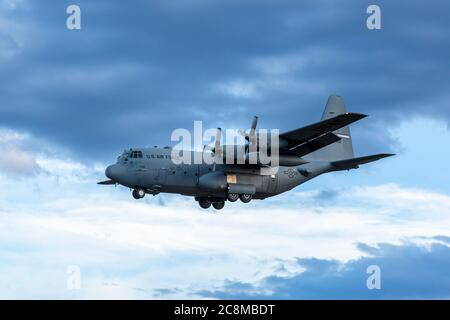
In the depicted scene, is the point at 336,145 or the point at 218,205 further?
the point at 336,145

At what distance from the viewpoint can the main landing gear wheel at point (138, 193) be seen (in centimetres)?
4975

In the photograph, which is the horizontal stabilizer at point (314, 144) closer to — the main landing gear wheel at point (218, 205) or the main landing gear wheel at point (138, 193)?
the main landing gear wheel at point (218, 205)

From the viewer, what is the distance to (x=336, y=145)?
184 feet

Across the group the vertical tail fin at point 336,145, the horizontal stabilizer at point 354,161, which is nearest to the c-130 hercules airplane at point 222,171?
the horizontal stabilizer at point 354,161

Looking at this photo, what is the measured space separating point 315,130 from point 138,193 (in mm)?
11873

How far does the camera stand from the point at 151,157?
49.5 meters

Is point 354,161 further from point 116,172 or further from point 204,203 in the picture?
point 116,172

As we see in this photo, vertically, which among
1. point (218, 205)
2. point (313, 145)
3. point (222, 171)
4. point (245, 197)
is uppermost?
point (313, 145)

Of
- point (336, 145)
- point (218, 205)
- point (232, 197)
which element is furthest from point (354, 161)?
point (218, 205)

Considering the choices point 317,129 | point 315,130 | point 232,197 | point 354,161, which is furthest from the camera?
point 354,161
